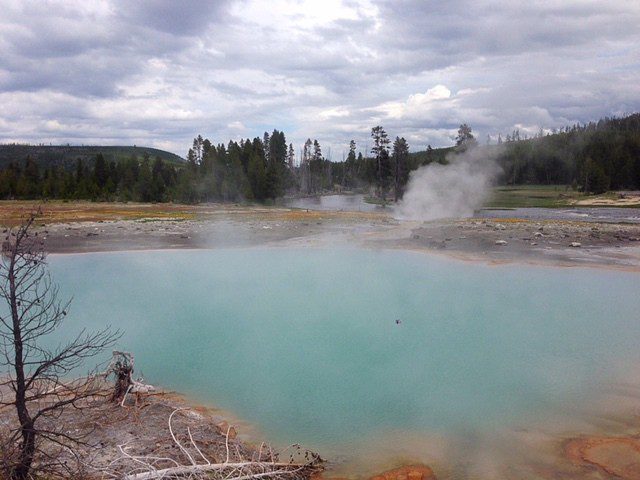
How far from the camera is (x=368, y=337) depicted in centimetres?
1057

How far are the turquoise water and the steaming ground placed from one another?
3.63 metres

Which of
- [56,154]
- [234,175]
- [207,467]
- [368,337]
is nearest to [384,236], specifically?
[368,337]

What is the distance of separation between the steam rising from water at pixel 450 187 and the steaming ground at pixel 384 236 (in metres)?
6.05

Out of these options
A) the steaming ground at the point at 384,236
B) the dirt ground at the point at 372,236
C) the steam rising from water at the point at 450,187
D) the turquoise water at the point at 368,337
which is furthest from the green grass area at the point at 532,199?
the turquoise water at the point at 368,337

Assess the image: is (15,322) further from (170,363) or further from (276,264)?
(276,264)

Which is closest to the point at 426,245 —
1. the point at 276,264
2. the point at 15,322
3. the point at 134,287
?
the point at 276,264

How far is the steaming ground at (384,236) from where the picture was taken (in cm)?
2072

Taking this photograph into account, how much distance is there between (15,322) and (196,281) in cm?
1163

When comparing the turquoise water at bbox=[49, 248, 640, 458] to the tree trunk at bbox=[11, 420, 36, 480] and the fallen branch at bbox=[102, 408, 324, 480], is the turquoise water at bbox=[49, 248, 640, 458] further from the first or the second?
the tree trunk at bbox=[11, 420, 36, 480]

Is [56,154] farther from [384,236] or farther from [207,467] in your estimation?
[207,467]

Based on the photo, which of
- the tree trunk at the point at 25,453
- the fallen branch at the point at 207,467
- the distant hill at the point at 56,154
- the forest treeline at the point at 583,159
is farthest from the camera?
the distant hill at the point at 56,154

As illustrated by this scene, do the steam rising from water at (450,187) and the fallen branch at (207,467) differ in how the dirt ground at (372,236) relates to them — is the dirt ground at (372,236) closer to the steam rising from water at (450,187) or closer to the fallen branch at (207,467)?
the steam rising from water at (450,187)

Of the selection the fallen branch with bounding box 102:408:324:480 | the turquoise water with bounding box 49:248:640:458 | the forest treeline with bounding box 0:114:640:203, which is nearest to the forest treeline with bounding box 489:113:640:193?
the forest treeline with bounding box 0:114:640:203

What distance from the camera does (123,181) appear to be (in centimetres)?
5984
